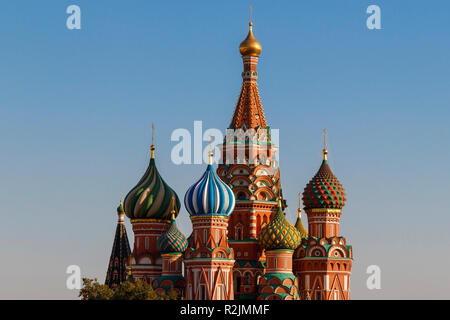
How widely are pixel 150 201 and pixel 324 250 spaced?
11759mm

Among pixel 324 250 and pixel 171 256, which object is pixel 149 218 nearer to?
pixel 171 256

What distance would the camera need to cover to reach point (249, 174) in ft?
266

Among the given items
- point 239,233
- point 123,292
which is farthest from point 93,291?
point 239,233

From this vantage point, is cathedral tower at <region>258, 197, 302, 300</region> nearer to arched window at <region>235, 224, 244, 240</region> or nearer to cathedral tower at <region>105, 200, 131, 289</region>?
arched window at <region>235, 224, 244, 240</region>

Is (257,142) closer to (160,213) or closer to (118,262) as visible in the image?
(160,213)

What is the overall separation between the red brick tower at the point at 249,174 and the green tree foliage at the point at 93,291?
1128 centimetres

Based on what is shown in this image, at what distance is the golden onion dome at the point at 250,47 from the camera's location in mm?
82875

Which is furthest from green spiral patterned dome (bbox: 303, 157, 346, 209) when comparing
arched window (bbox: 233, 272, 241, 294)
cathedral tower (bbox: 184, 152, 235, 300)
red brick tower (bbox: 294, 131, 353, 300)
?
cathedral tower (bbox: 184, 152, 235, 300)

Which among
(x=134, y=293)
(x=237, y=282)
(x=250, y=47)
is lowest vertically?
(x=134, y=293)

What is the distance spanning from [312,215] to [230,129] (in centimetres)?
791

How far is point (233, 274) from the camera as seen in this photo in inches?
3120

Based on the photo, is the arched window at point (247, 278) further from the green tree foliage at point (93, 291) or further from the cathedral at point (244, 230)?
the green tree foliage at point (93, 291)

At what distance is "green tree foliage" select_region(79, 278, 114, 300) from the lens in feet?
229
